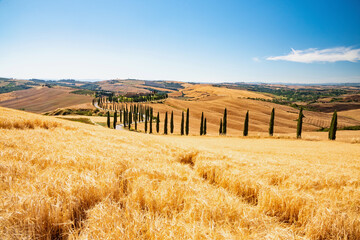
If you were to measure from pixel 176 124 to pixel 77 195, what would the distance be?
300 feet

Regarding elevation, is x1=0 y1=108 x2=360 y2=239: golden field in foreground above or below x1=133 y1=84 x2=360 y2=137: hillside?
above

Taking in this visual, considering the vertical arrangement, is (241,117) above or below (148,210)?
below

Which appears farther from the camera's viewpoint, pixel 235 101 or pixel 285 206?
pixel 235 101

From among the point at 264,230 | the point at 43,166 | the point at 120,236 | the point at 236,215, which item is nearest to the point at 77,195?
the point at 120,236

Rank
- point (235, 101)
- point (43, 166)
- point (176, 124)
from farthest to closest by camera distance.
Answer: point (235, 101) < point (176, 124) < point (43, 166)

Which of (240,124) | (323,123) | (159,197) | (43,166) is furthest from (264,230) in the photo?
(323,123)

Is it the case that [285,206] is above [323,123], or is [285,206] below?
above

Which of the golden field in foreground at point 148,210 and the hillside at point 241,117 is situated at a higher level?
the golden field in foreground at point 148,210

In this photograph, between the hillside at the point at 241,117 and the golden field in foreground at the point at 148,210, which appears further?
the hillside at the point at 241,117

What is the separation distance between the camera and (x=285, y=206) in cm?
315

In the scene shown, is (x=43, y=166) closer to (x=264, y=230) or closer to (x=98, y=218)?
(x=98, y=218)

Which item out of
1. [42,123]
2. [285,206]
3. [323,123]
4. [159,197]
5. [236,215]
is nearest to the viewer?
Result: [236,215]

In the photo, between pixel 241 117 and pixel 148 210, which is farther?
pixel 241 117

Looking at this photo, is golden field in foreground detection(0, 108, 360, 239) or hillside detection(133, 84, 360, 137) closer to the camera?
golden field in foreground detection(0, 108, 360, 239)
